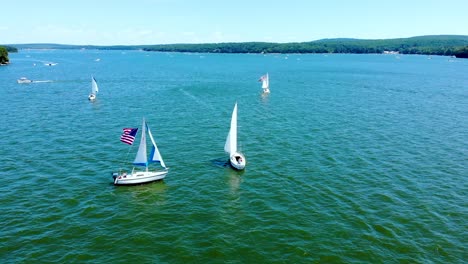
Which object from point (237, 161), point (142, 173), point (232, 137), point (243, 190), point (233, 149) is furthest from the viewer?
point (233, 149)

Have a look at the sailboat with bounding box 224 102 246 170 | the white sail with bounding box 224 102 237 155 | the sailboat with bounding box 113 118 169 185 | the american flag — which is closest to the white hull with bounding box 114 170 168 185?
the sailboat with bounding box 113 118 169 185

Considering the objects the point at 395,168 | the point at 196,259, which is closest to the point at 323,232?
the point at 196,259

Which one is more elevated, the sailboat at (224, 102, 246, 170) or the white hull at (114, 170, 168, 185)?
the sailboat at (224, 102, 246, 170)

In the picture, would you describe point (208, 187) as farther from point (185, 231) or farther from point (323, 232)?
point (323, 232)

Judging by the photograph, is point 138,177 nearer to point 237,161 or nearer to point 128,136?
point 128,136

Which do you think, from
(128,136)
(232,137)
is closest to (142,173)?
(128,136)

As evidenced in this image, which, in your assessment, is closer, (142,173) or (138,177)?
(138,177)

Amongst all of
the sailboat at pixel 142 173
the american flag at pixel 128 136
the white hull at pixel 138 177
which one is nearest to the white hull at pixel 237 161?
the sailboat at pixel 142 173

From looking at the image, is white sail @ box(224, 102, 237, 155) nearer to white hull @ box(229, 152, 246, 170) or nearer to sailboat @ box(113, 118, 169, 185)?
white hull @ box(229, 152, 246, 170)
